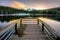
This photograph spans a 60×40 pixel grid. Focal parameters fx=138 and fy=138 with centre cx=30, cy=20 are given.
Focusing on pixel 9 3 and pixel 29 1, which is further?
pixel 29 1

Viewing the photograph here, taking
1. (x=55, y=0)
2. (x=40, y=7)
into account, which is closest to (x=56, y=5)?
(x=55, y=0)

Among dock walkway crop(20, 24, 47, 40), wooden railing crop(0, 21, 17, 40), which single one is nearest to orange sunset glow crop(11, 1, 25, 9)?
dock walkway crop(20, 24, 47, 40)

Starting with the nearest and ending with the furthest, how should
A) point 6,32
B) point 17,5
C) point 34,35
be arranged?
point 6,32
point 34,35
point 17,5

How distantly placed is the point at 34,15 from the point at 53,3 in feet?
6.92

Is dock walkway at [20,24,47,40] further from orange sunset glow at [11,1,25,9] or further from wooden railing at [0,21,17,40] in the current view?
orange sunset glow at [11,1,25,9]

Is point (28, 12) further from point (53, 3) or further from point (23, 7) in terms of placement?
point (53, 3)

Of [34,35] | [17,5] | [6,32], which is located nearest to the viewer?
[6,32]

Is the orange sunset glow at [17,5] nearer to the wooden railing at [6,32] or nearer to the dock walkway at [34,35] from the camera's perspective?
the dock walkway at [34,35]

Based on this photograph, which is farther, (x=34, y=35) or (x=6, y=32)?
(x=34, y=35)

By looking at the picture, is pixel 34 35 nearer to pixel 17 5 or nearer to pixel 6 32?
pixel 6 32

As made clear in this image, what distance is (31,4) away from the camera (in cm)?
1280

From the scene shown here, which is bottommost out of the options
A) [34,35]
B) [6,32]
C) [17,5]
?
[34,35]

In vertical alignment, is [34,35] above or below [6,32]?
below

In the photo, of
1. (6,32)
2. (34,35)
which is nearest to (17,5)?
(34,35)
